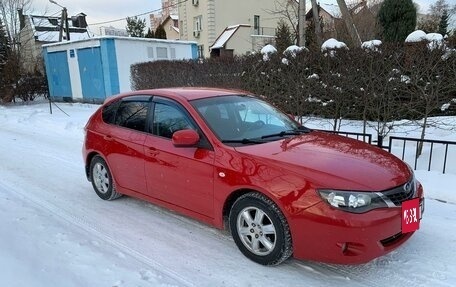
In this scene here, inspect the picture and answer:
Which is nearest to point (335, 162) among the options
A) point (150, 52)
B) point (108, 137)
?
point (108, 137)

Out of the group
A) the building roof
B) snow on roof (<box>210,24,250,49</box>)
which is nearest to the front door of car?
snow on roof (<box>210,24,250,49</box>)

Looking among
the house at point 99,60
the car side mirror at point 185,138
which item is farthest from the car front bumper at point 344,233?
the house at point 99,60

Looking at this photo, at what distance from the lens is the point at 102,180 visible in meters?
5.18

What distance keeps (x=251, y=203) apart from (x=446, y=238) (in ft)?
6.93

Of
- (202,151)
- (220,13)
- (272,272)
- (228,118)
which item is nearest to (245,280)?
(272,272)

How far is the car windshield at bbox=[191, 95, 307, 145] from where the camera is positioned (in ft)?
12.7

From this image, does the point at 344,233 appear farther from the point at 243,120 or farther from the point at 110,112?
the point at 110,112

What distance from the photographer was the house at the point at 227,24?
3522 cm

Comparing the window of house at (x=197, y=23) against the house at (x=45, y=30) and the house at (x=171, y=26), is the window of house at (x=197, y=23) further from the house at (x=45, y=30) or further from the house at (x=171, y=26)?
the house at (x=45, y=30)

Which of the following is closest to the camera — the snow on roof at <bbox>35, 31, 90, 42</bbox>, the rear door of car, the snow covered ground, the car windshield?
the snow covered ground

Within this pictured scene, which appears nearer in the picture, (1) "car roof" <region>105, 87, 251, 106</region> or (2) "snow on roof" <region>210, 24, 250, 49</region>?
(1) "car roof" <region>105, 87, 251, 106</region>

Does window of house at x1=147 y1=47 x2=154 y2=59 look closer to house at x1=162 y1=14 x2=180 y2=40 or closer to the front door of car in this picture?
the front door of car

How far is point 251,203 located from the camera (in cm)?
340

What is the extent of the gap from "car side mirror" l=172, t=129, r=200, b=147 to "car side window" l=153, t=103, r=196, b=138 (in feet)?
0.70
